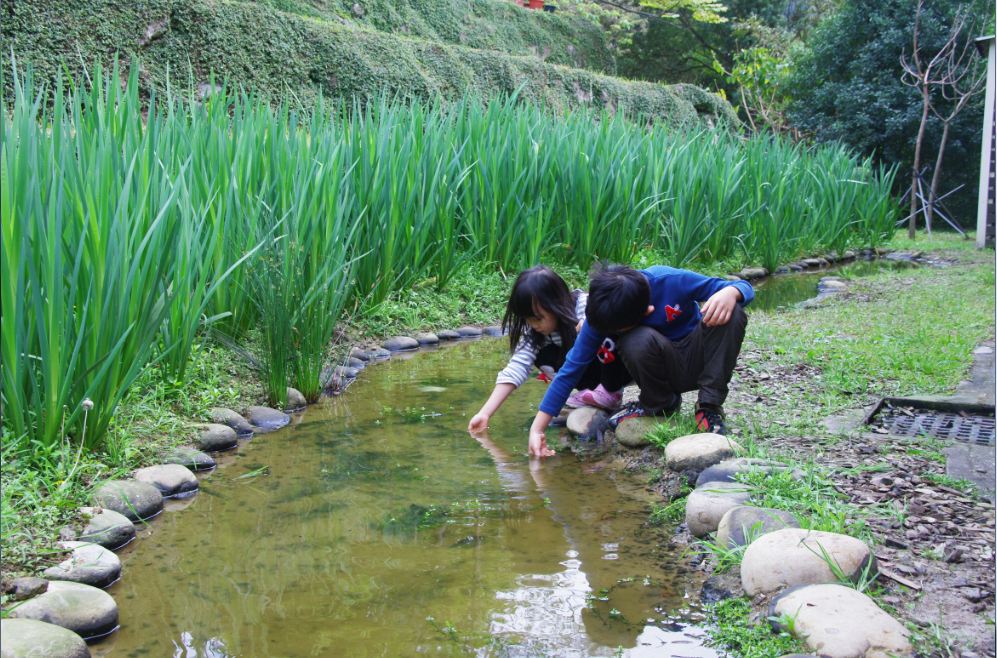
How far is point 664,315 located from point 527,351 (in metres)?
0.51

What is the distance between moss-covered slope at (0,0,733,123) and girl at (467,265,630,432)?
2.23 meters

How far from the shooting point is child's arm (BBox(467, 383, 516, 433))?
3121mm

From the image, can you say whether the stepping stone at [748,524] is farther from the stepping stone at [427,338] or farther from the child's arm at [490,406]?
the stepping stone at [427,338]

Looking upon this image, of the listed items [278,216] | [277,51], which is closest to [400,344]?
[278,216]

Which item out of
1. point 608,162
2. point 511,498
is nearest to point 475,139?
point 608,162

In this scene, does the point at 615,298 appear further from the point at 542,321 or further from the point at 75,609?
the point at 75,609

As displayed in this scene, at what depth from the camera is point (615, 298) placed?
2801mm

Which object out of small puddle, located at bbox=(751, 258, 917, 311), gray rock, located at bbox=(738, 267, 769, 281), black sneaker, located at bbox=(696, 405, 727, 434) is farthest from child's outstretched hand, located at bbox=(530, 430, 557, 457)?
gray rock, located at bbox=(738, 267, 769, 281)

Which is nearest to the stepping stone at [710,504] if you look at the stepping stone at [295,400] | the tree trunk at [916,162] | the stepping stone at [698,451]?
the stepping stone at [698,451]

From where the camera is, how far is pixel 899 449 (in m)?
2.81

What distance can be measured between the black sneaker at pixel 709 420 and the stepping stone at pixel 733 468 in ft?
1.36

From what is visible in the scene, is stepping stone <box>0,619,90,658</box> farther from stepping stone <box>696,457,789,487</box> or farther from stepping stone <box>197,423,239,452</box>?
stepping stone <box>696,457,789,487</box>

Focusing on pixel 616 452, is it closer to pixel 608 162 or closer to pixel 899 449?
pixel 899 449

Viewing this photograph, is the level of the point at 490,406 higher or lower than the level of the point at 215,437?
higher
